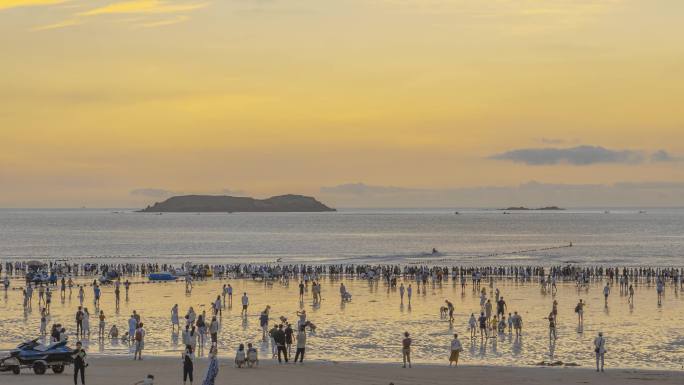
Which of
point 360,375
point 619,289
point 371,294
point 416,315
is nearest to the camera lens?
point 360,375

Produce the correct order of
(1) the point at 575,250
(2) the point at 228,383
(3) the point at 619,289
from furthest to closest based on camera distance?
(1) the point at 575,250, (3) the point at 619,289, (2) the point at 228,383

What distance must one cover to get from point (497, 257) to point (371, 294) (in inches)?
2102

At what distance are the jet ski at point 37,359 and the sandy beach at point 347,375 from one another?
0.96ft

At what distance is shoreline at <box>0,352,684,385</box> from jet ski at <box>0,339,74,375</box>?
0.79 ft

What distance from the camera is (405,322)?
134 ft

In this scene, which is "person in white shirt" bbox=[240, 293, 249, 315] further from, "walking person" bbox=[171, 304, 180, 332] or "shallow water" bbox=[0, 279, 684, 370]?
A: "walking person" bbox=[171, 304, 180, 332]

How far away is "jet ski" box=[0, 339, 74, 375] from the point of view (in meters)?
26.6

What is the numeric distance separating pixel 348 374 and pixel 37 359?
9.06m

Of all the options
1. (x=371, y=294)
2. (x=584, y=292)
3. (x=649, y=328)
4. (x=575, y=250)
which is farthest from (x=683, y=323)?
(x=575, y=250)

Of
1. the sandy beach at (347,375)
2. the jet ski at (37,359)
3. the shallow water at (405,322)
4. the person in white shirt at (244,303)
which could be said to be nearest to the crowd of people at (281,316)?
the person in white shirt at (244,303)

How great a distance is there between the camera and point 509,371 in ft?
91.0

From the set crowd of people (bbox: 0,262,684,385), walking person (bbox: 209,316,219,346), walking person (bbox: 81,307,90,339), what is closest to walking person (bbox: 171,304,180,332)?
crowd of people (bbox: 0,262,684,385)

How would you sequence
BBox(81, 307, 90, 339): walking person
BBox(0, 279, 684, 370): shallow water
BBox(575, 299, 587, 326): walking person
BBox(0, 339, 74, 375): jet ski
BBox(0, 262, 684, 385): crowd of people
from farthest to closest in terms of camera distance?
BBox(575, 299, 587, 326): walking person → BBox(81, 307, 90, 339): walking person → BBox(0, 279, 684, 370): shallow water → BBox(0, 262, 684, 385): crowd of people → BBox(0, 339, 74, 375): jet ski

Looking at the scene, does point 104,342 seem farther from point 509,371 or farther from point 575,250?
point 575,250
